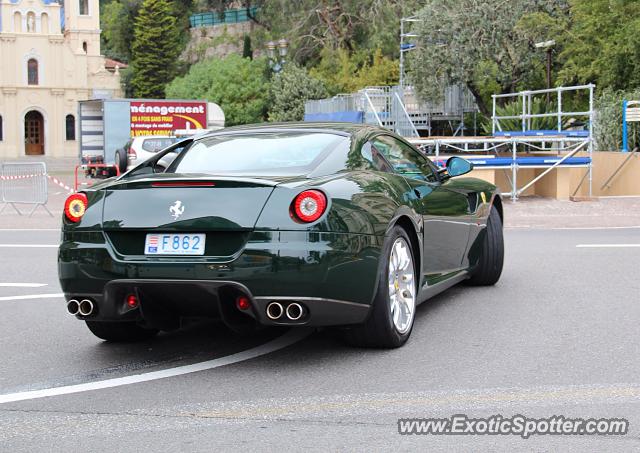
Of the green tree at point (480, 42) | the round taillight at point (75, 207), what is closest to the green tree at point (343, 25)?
the green tree at point (480, 42)

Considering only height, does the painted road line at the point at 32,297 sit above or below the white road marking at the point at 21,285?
above

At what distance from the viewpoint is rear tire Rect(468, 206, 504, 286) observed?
9016 millimetres

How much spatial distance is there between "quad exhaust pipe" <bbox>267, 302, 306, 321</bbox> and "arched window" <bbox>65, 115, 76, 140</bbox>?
3262 inches

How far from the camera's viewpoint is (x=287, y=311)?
19.0 feet

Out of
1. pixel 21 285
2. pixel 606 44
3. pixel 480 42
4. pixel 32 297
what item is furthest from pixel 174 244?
pixel 480 42

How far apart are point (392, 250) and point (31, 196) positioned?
51.6 feet

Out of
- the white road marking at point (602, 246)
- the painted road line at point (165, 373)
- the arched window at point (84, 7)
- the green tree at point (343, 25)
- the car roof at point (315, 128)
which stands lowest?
the painted road line at point (165, 373)

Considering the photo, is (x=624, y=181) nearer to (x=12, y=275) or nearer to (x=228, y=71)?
(x=12, y=275)

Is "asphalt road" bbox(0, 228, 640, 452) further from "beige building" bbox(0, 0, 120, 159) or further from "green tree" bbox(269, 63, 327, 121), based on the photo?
"beige building" bbox(0, 0, 120, 159)

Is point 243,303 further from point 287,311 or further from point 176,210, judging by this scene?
point 176,210

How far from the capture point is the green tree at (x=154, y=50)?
8238 centimetres

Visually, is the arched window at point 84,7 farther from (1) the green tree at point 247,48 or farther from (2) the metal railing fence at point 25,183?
(2) the metal railing fence at point 25,183

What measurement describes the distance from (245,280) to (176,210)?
60 centimetres

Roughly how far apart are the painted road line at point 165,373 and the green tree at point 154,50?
77717 millimetres
